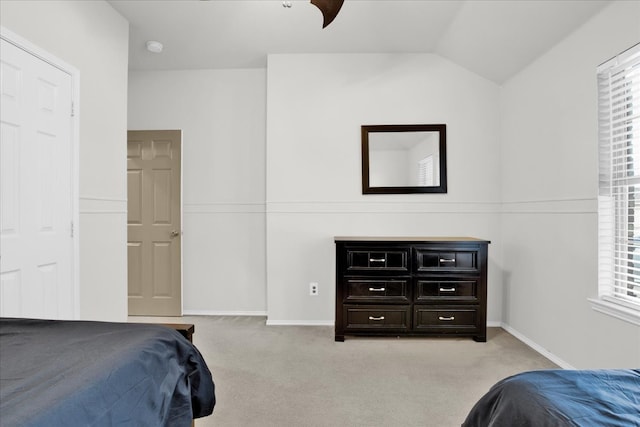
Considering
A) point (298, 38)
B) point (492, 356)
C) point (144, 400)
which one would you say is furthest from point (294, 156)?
point (144, 400)

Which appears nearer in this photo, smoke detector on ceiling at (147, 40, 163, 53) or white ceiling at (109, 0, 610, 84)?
white ceiling at (109, 0, 610, 84)

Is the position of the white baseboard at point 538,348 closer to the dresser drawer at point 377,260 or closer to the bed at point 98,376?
the dresser drawer at point 377,260

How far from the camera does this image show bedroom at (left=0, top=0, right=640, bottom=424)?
103 inches

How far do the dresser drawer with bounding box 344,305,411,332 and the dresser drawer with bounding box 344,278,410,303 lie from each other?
0.07 metres

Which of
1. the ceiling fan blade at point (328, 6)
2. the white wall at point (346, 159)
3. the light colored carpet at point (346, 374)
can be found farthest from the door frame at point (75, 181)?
the ceiling fan blade at point (328, 6)

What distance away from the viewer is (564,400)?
885 mm

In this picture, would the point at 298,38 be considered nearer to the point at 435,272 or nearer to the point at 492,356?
the point at 435,272

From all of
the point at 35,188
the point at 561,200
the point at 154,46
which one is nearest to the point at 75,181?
the point at 35,188

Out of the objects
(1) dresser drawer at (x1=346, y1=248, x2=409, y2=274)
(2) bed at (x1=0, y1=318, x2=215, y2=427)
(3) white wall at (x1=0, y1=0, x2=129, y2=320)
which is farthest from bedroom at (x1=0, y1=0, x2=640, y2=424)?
(2) bed at (x1=0, y1=318, x2=215, y2=427)

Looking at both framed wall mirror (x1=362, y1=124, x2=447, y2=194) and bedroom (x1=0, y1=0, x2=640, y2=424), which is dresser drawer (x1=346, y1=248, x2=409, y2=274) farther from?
framed wall mirror (x1=362, y1=124, x2=447, y2=194)

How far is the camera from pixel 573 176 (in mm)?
2596

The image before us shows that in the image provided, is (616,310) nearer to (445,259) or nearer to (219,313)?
(445,259)

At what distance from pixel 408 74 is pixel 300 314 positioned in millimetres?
2793

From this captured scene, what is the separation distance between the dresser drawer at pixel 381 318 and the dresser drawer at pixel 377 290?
0.07 m
